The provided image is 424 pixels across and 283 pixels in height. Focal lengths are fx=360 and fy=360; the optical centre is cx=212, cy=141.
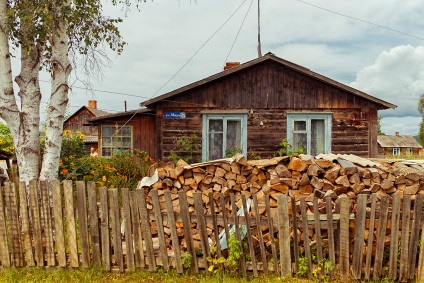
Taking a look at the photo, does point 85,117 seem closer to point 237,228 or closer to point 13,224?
point 13,224

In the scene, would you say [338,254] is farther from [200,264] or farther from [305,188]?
[200,264]

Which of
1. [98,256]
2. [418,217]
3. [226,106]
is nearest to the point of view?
[418,217]

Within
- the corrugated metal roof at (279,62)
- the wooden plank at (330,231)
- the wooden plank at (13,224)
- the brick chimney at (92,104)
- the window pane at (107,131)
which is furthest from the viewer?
the brick chimney at (92,104)

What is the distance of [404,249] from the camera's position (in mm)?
4828

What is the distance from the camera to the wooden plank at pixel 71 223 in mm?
5031

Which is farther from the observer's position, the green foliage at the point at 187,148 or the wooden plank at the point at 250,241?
the green foliage at the point at 187,148

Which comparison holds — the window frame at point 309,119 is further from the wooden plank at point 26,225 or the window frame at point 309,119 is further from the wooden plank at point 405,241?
the wooden plank at point 26,225

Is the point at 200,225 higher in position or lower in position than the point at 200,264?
higher

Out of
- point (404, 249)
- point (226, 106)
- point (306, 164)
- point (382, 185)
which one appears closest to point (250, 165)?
point (306, 164)

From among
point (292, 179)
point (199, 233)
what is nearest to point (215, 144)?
point (292, 179)

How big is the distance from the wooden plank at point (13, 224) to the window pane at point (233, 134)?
28.0ft

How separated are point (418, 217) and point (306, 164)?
1.75 metres

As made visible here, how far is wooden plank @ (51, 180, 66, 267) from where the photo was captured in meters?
5.08

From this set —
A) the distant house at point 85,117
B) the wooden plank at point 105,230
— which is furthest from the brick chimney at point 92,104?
the wooden plank at point 105,230
